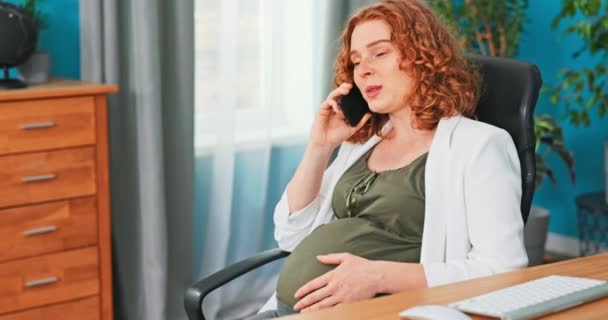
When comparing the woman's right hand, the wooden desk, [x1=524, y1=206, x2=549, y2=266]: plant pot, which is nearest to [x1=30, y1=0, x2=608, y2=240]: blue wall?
[x1=524, y1=206, x2=549, y2=266]: plant pot

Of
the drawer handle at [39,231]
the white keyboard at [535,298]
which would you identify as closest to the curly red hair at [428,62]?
the white keyboard at [535,298]

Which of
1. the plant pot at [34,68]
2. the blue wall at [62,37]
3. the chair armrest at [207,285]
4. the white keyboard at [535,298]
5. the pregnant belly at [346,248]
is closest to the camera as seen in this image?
the white keyboard at [535,298]

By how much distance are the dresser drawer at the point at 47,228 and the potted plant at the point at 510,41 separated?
1742 mm

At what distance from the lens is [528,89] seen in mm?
2174

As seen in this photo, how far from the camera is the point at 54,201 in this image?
9.78ft

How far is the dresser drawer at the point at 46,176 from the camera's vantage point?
2877mm

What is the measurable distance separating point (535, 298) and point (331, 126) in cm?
97

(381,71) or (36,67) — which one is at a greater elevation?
(381,71)

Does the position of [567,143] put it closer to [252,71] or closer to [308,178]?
[252,71]

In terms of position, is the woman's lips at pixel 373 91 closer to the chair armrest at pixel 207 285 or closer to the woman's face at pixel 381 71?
the woman's face at pixel 381 71

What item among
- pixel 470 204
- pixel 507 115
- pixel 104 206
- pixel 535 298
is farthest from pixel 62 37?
pixel 535 298

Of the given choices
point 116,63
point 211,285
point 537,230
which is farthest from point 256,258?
point 537,230

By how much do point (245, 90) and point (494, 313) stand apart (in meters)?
2.47

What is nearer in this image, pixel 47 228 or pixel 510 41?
pixel 47 228
